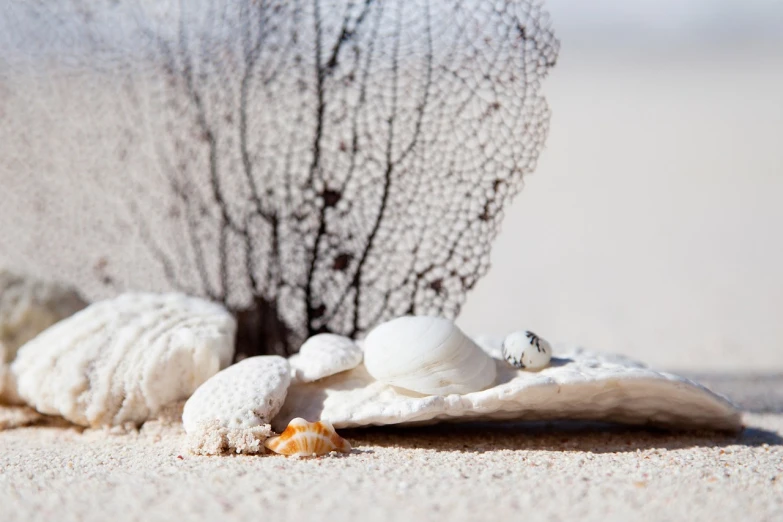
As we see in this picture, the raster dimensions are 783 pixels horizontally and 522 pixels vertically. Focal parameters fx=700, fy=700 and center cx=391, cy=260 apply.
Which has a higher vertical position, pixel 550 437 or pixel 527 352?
pixel 527 352

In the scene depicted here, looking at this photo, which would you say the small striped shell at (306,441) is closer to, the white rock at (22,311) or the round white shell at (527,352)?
the round white shell at (527,352)

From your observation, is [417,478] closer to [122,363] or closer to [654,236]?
[122,363]

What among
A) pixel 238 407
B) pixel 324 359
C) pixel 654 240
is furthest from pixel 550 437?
pixel 654 240

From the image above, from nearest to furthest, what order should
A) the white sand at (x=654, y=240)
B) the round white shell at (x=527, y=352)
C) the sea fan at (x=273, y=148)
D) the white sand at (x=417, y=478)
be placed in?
the white sand at (x=417, y=478) < the round white shell at (x=527, y=352) < the sea fan at (x=273, y=148) < the white sand at (x=654, y=240)

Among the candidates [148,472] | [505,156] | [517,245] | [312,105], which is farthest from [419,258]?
[517,245]

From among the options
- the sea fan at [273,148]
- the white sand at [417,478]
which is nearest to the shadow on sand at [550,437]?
the white sand at [417,478]
